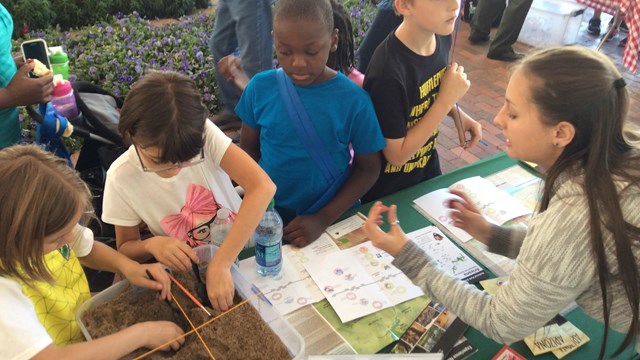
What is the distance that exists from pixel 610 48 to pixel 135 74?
4.95 metres

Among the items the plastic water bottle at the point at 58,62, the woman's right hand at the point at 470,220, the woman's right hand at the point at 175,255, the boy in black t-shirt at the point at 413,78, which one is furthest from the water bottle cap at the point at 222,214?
the plastic water bottle at the point at 58,62

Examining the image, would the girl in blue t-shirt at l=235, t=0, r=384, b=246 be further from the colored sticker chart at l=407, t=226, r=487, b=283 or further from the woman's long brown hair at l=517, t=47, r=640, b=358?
the woman's long brown hair at l=517, t=47, r=640, b=358

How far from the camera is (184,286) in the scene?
1.36 metres

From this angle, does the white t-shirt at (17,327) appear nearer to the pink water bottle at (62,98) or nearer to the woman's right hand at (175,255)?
the woman's right hand at (175,255)

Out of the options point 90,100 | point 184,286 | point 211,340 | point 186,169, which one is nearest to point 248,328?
point 211,340

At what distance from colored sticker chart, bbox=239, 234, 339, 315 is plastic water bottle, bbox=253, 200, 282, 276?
3cm

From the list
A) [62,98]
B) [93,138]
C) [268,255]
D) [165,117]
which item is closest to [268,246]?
[268,255]

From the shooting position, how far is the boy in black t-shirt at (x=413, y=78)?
170 centimetres

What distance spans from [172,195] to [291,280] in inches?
18.5

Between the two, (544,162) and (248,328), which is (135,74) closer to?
(248,328)

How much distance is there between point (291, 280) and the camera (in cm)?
151

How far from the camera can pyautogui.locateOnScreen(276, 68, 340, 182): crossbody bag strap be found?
1720 millimetres

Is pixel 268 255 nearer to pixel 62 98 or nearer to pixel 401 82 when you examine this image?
pixel 401 82

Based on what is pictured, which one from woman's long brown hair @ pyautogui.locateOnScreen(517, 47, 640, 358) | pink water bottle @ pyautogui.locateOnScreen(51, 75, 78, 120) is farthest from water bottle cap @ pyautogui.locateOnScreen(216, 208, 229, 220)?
pink water bottle @ pyautogui.locateOnScreen(51, 75, 78, 120)
